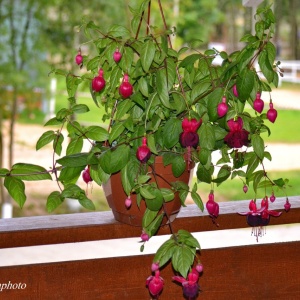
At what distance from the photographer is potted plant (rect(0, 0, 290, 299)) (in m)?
0.92


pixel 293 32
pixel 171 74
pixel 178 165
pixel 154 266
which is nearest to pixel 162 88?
pixel 171 74

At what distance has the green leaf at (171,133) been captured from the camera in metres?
0.95

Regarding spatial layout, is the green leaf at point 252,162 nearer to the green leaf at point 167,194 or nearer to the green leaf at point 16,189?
the green leaf at point 167,194

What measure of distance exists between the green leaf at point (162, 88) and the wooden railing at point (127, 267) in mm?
247

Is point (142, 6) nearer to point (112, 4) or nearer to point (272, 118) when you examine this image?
point (272, 118)

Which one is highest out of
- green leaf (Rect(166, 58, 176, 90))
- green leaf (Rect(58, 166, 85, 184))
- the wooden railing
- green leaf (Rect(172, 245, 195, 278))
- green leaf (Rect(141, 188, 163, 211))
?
green leaf (Rect(166, 58, 176, 90))

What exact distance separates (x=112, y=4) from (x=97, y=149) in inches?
154

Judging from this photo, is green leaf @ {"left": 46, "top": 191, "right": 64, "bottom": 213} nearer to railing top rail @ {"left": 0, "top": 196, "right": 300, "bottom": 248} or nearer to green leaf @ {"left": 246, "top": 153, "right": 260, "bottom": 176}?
railing top rail @ {"left": 0, "top": 196, "right": 300, "bottom": 248}

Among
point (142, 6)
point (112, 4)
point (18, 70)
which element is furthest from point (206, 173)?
point (112, 4)

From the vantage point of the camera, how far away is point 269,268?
3.66 feet

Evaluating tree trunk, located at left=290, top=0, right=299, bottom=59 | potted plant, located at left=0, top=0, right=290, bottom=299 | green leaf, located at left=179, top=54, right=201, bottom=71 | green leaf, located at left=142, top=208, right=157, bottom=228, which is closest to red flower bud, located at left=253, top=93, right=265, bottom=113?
potted plant, located at left=0, top=0, right=290, bottom=299

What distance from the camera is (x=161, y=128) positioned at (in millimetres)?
980

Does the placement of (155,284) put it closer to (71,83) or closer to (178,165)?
(178,165)

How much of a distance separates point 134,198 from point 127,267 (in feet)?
0.35
